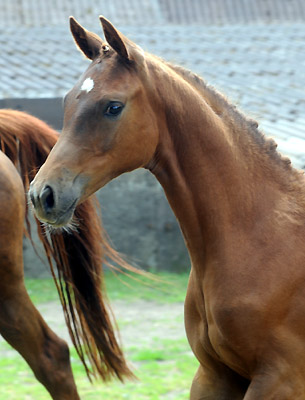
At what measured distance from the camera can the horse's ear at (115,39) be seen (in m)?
2.36

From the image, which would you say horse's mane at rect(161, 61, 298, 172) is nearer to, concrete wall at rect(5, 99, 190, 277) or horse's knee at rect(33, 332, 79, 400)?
horse's knee at rect(33, 332, 79, 400)

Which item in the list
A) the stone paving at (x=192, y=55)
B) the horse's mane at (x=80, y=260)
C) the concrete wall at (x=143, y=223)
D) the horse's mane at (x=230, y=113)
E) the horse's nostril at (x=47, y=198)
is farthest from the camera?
the stone paving at (x=192, y=55)

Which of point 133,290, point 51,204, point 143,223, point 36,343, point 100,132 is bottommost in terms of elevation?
point 133,290

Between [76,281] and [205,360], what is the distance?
4.62 feet

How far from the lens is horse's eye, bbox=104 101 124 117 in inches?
93.9

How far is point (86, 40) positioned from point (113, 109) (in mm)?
342

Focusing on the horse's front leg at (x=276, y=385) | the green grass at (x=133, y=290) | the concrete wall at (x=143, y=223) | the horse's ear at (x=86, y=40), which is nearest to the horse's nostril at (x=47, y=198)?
the horse's ear at (x=86, y=40)

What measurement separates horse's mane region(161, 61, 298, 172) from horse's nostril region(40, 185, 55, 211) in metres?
0.72

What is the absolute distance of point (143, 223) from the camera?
800cm

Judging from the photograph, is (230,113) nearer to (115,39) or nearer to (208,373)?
(115,39)

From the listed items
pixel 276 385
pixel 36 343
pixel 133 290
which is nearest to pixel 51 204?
pixel 276 385

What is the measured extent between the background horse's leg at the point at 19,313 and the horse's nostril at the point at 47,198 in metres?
1.18

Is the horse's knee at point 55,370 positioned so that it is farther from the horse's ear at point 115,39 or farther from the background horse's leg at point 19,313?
the horse's ear at point 115,39

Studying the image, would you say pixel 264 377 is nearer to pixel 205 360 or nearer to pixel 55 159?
pixel 205 360
